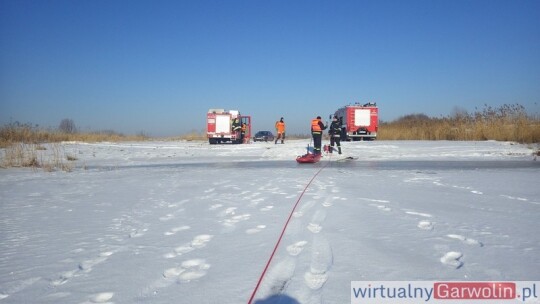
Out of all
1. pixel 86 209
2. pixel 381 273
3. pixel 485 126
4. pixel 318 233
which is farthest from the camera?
pixel 485 126

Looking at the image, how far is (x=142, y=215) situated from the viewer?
4691 millimetres

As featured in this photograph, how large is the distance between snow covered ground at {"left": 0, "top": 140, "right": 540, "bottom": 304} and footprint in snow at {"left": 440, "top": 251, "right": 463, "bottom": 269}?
0.02m

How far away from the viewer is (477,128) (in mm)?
22453

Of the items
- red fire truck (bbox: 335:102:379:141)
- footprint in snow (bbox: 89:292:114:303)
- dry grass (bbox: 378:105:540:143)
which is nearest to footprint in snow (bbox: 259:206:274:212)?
footprint in snow (bbox: 89:292:114:303)

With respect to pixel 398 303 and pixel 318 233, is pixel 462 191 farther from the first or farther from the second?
pixel 398 303

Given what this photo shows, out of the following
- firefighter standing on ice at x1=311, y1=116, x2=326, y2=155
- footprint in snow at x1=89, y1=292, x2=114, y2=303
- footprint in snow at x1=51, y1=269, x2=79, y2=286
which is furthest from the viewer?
firefighter standing on ice at x1=311, y1=116, x2=326, y2=155

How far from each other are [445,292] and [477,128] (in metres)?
23.4

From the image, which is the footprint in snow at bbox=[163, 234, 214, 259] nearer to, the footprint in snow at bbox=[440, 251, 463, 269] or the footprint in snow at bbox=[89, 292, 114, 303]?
the footprint in snow at bbox=[89, 292, 114, 303]

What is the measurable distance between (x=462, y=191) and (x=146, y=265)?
551 centimetres

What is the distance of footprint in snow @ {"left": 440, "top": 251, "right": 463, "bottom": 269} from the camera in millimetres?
2840

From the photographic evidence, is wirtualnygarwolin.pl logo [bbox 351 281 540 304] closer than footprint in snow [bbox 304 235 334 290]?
Yes

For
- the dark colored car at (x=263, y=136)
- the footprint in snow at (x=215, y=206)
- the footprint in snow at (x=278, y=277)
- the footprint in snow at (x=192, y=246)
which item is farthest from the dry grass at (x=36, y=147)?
the dark colored car at (x=263, y=136)

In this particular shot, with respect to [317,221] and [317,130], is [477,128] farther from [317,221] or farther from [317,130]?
[317,221]

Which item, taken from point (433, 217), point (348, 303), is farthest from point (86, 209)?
point (433, 217)
